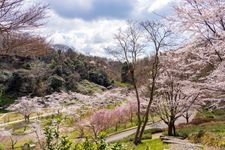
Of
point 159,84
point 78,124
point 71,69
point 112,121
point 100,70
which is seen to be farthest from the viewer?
point 100,70

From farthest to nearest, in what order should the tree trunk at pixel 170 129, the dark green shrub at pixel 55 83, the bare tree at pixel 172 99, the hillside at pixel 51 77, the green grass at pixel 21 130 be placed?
the dark green shrub at pixel 55 83 < the hillside at pixel 51 77 < the green grass at pixel 21 130 < the tree trunk at pixel 170 129 < the bare tree at pixel 172 99

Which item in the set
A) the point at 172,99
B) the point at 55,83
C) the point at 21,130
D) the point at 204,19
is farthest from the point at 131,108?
the point at 204,19

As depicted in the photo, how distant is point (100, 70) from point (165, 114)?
2327 inches

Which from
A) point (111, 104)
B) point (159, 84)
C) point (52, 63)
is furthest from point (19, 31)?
point (52, 63)

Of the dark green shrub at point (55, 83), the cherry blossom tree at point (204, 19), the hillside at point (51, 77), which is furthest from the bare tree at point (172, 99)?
the dark green shrub at point (55, 83)

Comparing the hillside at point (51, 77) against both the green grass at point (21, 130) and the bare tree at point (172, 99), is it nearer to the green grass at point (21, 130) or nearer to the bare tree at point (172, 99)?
the green grass at point (21, 130)

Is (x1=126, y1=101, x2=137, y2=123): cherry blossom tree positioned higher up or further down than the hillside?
further down

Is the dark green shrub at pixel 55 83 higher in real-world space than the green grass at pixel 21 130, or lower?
higher

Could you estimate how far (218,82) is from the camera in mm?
10586

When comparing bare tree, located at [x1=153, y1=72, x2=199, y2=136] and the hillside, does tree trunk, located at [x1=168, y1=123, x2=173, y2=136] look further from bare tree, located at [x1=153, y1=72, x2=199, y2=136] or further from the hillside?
the hillside

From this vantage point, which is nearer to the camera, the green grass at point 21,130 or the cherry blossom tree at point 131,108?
the green grass at point 21,130

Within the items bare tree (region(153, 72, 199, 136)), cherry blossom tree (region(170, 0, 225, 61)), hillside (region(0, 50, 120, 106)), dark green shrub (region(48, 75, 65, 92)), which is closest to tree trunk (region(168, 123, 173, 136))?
bare tree (region(153, 72, 199, 136))

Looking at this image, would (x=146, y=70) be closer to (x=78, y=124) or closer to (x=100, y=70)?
Result: (x=78, y=124)

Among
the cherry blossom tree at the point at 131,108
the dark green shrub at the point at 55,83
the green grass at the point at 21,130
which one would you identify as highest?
the dark green shrub at the point at 55,83
